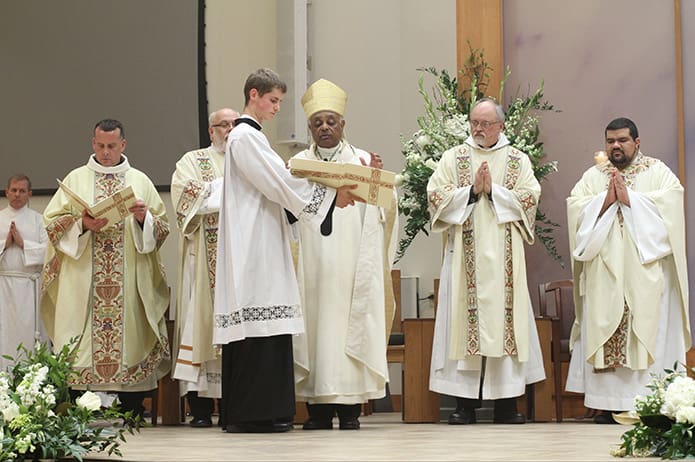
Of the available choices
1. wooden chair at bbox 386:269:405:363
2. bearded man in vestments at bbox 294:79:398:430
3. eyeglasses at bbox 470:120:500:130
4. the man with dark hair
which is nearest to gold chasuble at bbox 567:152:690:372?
eyeglasses at bbox 470:120:500:130

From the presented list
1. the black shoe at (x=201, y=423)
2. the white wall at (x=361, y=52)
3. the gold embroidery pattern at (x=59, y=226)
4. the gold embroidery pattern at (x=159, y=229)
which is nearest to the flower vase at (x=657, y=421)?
the black shoe at (x=201, y=423)

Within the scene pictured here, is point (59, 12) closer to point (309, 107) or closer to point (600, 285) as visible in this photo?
point (309, 107)

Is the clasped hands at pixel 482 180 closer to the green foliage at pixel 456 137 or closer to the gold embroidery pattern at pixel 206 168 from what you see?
the green foliage at pixel 456 137

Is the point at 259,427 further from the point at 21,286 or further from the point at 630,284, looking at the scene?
the point at 21,286

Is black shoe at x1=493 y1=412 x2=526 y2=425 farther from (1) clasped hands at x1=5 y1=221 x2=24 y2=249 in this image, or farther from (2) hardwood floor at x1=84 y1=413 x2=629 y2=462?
(1) clasped hands at x1=5 y1=221 x2=24 y2=249

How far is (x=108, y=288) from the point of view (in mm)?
8312

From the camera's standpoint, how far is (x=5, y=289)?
9.78m

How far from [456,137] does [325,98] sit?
1.71 meters

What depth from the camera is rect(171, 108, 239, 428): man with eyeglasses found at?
8.02 metres

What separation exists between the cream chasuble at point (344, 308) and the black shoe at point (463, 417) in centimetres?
100

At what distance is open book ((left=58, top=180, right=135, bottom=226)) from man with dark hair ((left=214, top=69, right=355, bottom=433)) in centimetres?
123

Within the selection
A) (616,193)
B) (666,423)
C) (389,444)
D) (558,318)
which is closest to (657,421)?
(666,423)

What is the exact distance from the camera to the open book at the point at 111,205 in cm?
797

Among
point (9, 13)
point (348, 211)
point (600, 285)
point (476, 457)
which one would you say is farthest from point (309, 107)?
point (9, 13)
